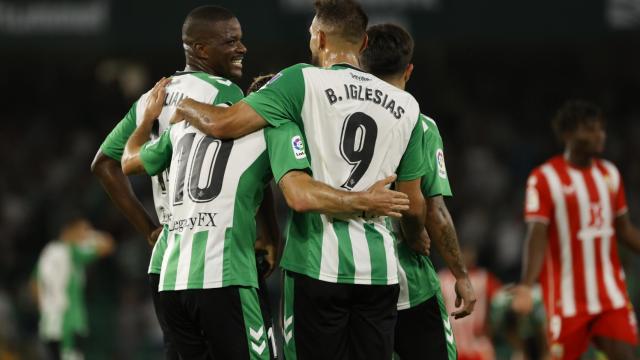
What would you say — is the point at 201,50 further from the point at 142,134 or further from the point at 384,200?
the point at 384,200

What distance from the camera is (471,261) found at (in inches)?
429

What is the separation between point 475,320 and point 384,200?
6426 mm

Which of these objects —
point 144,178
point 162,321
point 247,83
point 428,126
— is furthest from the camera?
point 247,83

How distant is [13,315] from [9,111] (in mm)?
5254

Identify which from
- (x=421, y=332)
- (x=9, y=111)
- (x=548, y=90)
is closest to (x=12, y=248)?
(x=9, y=111)

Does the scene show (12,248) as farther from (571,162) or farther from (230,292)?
(230,292)

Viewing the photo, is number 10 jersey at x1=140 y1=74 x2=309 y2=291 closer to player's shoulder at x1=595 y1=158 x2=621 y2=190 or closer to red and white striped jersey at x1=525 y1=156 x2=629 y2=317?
red and white striped jersey at x1=525 y1=156 x2=629 y2=317

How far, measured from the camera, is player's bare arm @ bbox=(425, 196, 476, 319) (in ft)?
17.0

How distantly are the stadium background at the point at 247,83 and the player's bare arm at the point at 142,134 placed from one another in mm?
6079

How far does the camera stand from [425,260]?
5.37 m

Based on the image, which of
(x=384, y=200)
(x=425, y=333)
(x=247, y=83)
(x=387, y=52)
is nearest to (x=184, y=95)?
(x=387, y=52)

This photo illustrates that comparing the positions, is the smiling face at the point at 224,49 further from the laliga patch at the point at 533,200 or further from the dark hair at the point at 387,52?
the laliga patch at the point at 533,200

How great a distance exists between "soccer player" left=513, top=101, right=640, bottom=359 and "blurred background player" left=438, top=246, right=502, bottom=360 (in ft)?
9.83

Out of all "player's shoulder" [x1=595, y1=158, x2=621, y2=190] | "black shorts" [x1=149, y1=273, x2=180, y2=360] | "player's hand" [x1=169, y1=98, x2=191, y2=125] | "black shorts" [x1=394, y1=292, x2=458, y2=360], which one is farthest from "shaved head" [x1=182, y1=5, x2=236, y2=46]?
"player's shoulder" [x1=595, y1=158, x2=621, y2=190]
